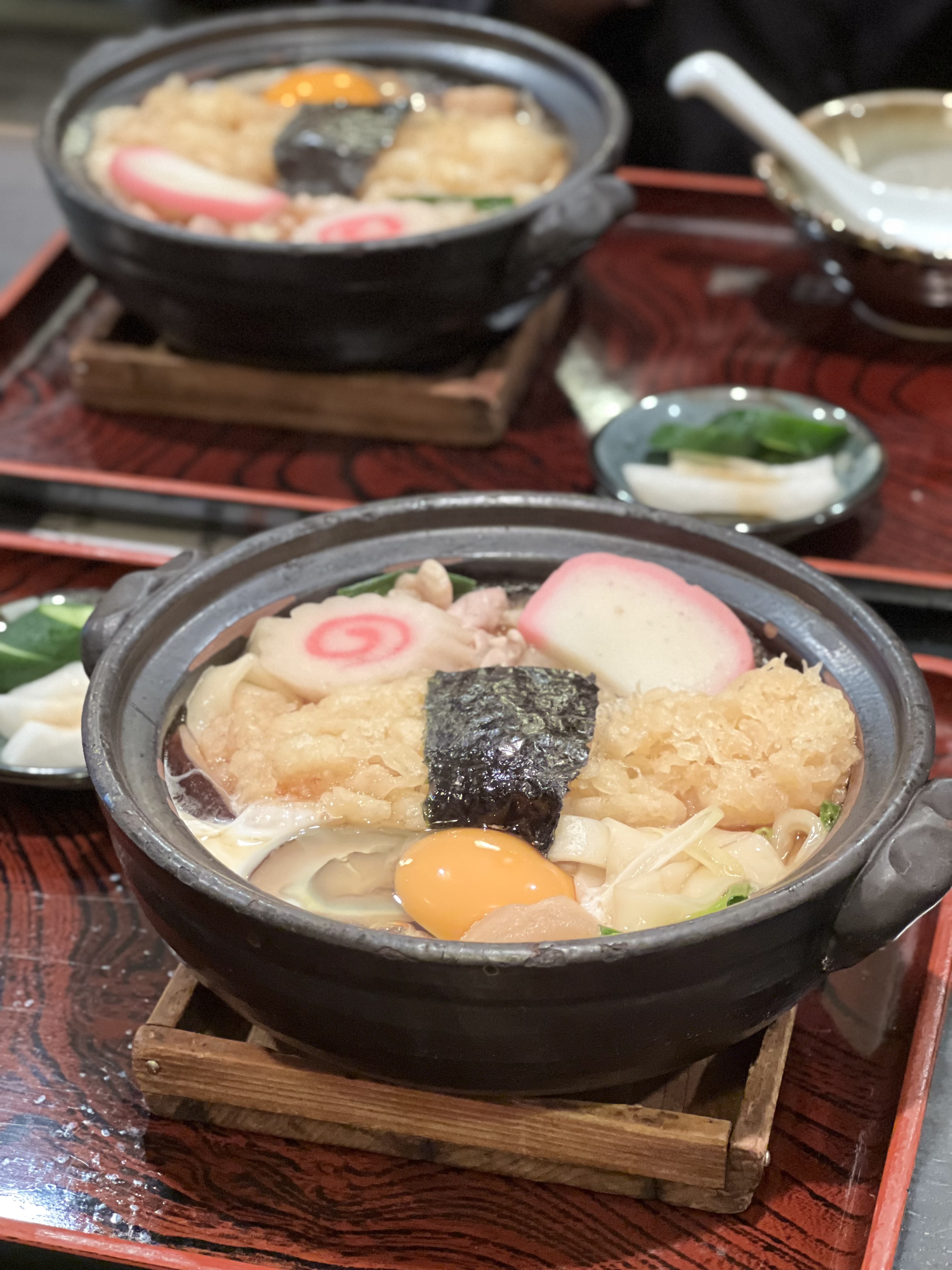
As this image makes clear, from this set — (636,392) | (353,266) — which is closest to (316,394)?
(353,266)

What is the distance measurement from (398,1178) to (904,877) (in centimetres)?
60

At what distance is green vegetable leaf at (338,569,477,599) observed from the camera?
65.0 inches

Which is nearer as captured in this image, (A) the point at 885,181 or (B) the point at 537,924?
(B) the point at 537,924

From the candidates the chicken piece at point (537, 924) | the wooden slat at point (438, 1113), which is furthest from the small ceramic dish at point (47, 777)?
the chicken piece at point (537, 924)

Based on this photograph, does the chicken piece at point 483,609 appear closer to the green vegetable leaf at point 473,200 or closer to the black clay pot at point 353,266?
the black clay pot at point 353,266

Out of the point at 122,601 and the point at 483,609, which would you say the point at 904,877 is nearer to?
the point at 483,609

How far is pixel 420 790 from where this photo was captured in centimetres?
141

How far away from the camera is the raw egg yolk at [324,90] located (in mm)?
3016

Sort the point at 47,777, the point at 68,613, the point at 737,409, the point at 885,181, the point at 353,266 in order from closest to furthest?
the point at 47,777 < the point at 68,613 < the point at 353,266 < the point at 737,409 < the point at 885,181

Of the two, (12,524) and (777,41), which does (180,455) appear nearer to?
(12,524)

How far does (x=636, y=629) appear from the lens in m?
1.57

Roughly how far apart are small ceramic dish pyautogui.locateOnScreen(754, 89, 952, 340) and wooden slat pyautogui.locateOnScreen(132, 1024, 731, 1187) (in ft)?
6.30

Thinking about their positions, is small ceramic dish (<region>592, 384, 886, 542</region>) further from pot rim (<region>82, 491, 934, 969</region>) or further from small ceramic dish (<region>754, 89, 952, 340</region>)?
pot rim (<region>82, 491, 934, 969</region>)

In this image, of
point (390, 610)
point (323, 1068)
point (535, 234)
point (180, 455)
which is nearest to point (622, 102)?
point (535, 234)
